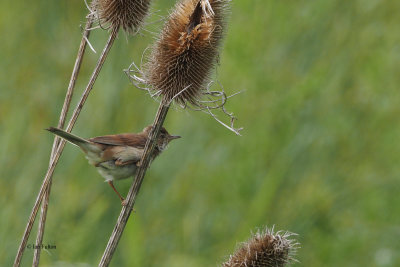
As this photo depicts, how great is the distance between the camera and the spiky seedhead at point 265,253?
2.93 m

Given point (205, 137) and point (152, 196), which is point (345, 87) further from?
point (152, 196)

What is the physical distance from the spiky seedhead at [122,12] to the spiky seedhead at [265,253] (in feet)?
4.34

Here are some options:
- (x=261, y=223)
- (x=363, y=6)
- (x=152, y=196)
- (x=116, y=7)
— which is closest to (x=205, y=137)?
(x=152, y=196)

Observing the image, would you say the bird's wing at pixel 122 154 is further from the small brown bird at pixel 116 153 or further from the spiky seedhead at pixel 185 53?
the spiky seedhead at pixel 185 53

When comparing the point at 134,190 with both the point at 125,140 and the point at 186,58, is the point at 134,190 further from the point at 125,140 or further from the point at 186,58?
the point at 125,140

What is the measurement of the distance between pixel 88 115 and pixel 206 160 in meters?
1.20

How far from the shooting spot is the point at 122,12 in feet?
11.5

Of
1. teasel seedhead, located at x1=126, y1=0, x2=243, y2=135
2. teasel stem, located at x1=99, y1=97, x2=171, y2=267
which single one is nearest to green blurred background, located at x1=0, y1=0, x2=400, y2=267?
teasel seedhead, located at x1=126, y1=0, x2=243, y2=135

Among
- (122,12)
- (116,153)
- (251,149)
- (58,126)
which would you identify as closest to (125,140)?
(116,153)

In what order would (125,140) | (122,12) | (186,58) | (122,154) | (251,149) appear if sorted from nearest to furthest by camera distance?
(186,58) < (122,12) < (122,154) < (125,140) < (251,149)

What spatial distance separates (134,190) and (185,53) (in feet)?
2.57

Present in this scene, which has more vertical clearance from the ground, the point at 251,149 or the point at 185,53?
the point at 251,149

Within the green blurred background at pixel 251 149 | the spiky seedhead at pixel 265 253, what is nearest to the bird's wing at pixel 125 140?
the green blurred background at pixel 251 149

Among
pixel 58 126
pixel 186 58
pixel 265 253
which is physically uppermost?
pixel 186 58
